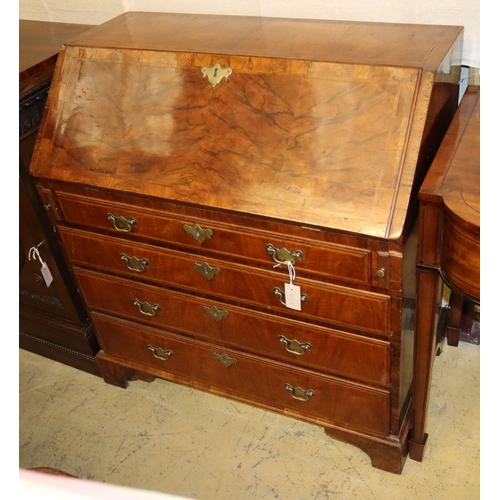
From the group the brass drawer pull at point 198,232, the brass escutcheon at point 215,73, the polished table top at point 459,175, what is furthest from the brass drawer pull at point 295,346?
the brass escutcheon at point 215,73

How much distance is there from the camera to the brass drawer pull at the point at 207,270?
1.85 meters

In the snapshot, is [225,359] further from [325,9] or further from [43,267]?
[325,9]

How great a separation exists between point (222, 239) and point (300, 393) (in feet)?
2.05

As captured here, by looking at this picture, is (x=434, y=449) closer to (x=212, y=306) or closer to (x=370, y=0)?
(x=212, y=306)

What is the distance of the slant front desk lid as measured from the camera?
153 cm

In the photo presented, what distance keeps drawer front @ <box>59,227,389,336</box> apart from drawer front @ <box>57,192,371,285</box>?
47mm

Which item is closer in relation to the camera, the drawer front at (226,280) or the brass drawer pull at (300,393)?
the drawer front at (226,280)

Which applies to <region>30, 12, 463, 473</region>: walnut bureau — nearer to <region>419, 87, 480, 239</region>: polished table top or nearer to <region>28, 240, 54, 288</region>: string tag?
<region>419, 87, 480, 239</region>: polished table top

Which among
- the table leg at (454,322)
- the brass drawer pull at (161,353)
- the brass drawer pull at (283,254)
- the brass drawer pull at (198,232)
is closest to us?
the brass drawer pull at (283,254)

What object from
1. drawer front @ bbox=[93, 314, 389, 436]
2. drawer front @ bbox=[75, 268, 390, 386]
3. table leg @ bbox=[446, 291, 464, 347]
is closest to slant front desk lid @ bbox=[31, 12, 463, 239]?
drawer front @ bbox=[75, 268, 390, 386]

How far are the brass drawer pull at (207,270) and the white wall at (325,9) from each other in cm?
91

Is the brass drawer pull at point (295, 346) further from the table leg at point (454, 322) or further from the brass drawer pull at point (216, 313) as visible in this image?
the table leg at point (454, 322)

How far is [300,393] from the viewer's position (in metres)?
2.03
